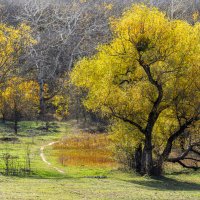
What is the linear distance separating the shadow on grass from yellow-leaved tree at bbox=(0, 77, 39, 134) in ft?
124

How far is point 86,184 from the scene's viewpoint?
1051 inches

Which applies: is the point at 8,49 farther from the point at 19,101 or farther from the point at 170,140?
the point at 19,101

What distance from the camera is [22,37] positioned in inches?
1636

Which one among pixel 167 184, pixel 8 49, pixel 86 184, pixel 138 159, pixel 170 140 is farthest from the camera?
pixel 138 159

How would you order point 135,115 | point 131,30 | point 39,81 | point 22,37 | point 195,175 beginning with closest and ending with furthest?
point 131,30 < point 135,115 < point 195,175 < point 22,37 < point 39,81

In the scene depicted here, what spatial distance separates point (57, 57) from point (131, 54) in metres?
69.3

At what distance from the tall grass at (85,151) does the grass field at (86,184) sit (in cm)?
119

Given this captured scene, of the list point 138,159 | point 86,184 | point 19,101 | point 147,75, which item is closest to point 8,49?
point 147,75

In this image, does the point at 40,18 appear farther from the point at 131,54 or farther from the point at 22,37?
the point at 131,54

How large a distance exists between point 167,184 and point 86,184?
20.0 ft

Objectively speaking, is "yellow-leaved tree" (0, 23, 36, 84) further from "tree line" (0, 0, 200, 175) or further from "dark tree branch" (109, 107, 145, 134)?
"dark tree branch" (109, 107, 145, 134)

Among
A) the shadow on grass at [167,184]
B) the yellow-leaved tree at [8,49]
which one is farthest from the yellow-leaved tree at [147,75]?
the yellow-leaved tree at [8,49]

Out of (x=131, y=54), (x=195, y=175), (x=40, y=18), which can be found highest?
(x=40, y=18)

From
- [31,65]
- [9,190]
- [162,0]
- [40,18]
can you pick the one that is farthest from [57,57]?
[9,190]
